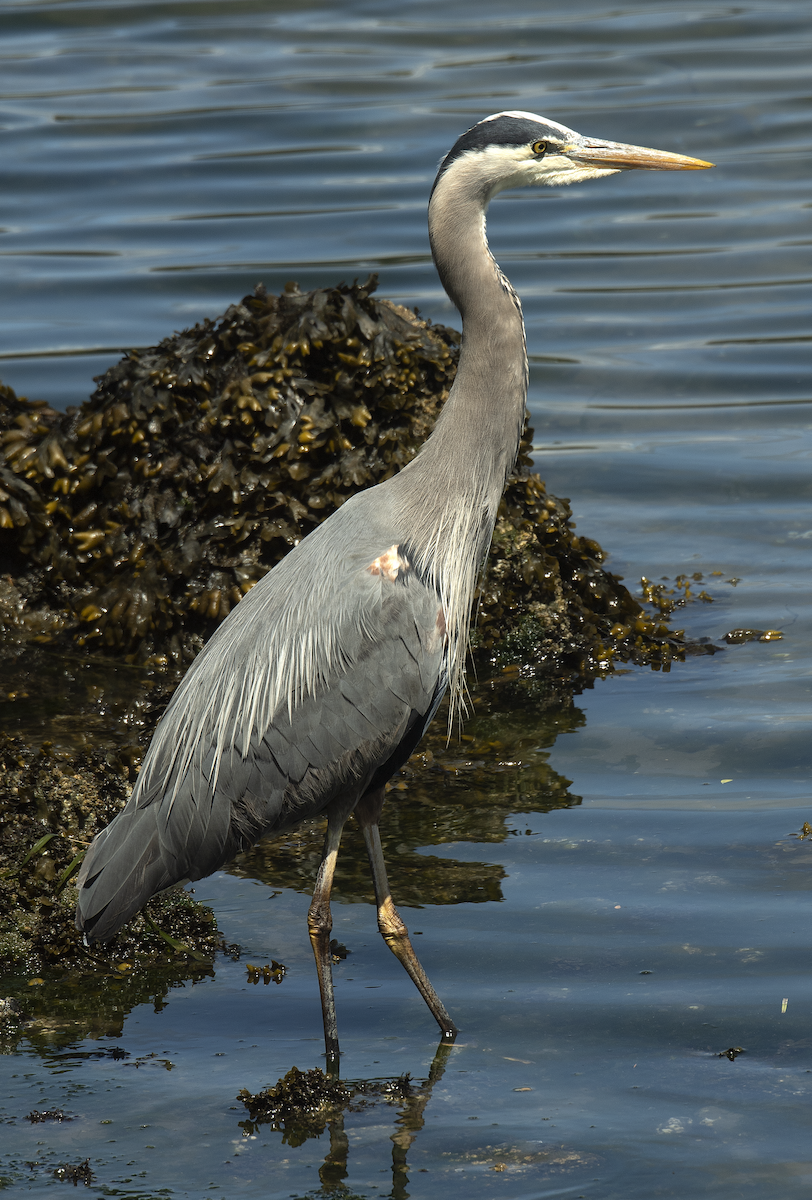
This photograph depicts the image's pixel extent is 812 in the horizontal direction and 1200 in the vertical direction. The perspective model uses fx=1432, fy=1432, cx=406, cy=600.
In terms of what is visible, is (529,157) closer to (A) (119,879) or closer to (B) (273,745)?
(B) (273,745)

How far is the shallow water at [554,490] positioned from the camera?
4438mm

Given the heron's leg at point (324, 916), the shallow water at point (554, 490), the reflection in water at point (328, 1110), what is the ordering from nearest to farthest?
1. the reflection in water at point (328, 1110)
2. the shallow water at point (554, 490)
3. the heron's leg at point (324, 916)

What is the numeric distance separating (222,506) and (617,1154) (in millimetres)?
4437

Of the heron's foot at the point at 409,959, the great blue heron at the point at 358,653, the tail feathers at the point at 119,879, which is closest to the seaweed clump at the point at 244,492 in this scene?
the great blue heron at the point at 358,653

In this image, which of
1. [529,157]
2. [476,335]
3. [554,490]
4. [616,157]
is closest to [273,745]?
[476,335]

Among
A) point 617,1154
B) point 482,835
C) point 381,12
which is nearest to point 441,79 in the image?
point 381,12

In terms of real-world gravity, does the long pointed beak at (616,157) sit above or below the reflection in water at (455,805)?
above

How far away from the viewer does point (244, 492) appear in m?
7.71

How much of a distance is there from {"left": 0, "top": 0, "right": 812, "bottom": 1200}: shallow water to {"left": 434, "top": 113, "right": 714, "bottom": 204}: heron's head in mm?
2766

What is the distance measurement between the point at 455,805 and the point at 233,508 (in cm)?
224

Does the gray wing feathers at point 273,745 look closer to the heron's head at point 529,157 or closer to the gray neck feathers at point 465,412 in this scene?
the gray neck feathers at point 465,412

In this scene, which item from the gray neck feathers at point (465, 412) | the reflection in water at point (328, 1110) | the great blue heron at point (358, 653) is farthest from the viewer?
the gray neck feathers at point (465, 412)

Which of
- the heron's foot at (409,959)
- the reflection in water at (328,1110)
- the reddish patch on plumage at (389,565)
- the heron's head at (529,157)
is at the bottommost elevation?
the reflection in water at (328,1110)

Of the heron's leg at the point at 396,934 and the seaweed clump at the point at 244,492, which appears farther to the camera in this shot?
the seaweed clump at the point at 244,492
